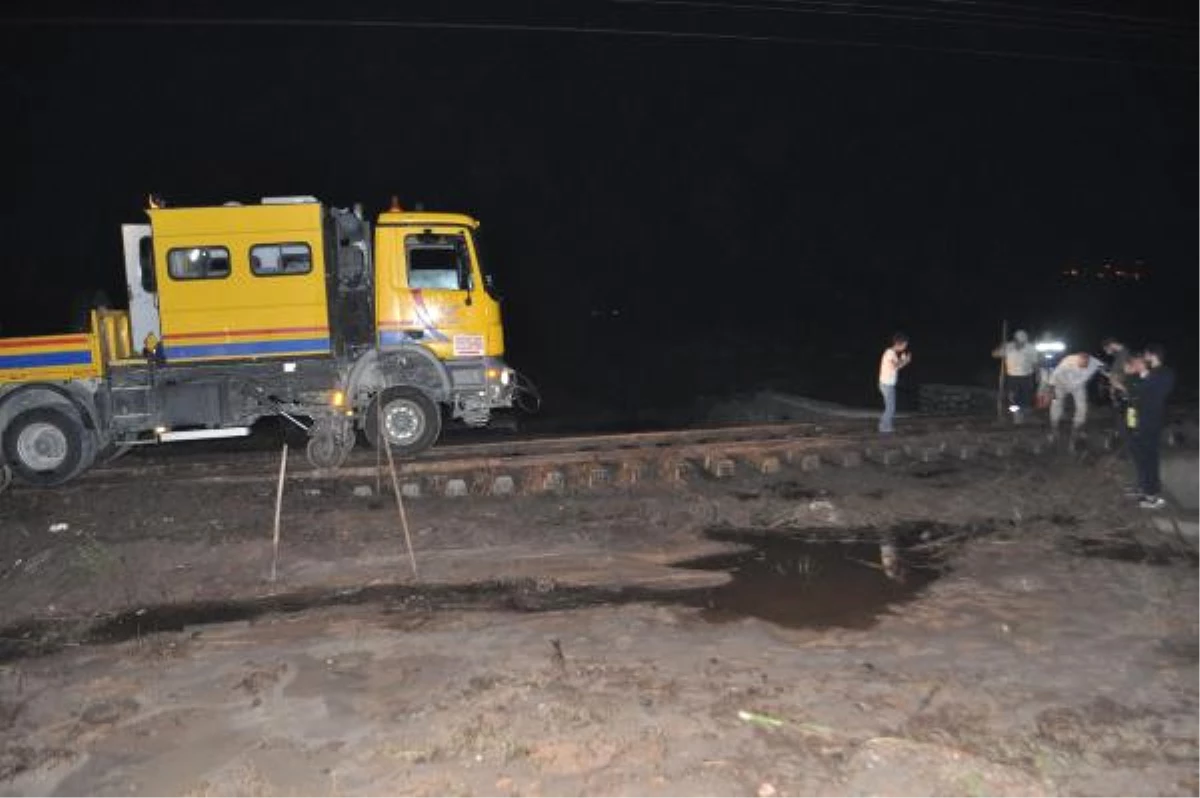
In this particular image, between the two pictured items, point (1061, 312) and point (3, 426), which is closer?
point (3, 426)

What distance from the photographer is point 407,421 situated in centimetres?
1240

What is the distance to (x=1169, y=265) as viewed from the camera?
69.6 meters

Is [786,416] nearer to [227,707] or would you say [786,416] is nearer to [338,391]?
[338,391]

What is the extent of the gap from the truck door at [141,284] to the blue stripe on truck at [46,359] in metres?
0.66

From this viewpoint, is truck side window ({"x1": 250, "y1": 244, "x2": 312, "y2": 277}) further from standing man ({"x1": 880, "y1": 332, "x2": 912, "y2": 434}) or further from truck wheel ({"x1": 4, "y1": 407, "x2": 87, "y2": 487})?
standing man ({"x1": 880, "y1": 332, "x2": 912, "y2": 434})

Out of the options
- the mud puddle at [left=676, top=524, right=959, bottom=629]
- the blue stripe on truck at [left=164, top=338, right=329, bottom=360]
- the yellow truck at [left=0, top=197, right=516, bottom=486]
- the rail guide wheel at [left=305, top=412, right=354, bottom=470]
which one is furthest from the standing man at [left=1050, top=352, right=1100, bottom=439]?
the blue stripe on truck at [left=164, top=338, right=329, bottom=360]

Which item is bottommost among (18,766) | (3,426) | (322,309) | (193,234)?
(18,766)

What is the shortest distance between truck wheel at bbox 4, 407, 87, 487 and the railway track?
0.38 metres

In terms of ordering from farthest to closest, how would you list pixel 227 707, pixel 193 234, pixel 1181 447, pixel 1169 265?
pixel 1169 265 < pixel 1181 447 < pixel 193 234 < pixel 227 707

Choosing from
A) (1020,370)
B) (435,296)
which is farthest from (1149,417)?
(435,296)

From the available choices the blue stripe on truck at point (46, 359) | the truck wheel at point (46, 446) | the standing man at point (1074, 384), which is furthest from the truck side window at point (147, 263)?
the standing man at point (1074, 384)

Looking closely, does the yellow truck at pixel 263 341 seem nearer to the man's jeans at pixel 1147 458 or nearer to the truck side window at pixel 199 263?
the truck side window at pixel 199 263

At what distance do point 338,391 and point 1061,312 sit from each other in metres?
53.4

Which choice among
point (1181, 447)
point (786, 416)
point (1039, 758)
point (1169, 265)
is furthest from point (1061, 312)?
point (1039, 758)
